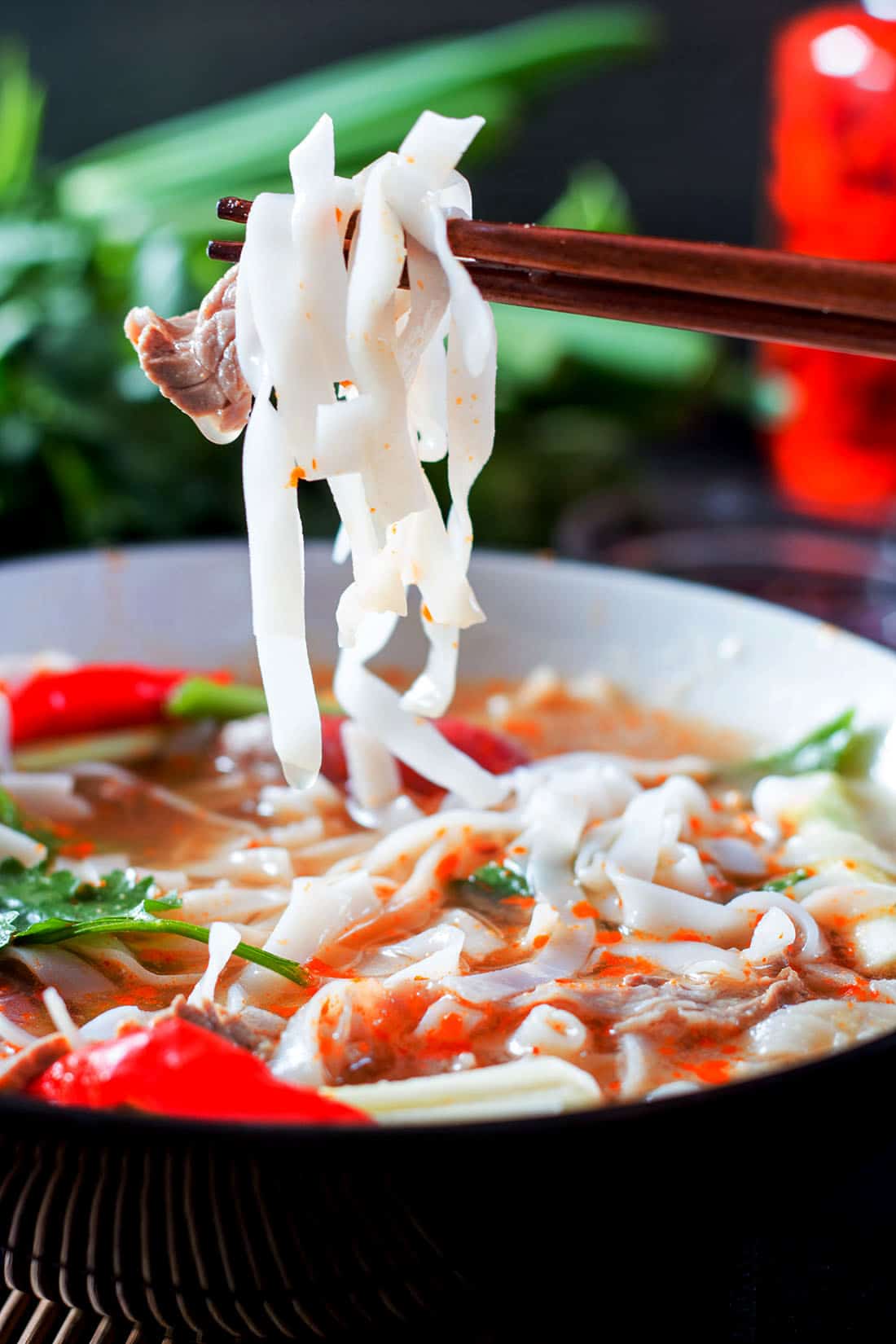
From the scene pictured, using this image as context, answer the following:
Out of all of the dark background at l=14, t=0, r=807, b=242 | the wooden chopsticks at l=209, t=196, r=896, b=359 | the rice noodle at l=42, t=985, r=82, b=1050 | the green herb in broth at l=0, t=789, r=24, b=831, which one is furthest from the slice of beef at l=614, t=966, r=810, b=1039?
the dark background at l=14, t=0, r=807, b=242

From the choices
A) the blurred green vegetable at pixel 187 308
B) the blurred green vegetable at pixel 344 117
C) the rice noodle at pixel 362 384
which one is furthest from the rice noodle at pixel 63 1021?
the blurred green vegetable at pixel 344 117

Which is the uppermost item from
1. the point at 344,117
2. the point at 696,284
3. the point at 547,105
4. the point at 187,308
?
the point at 547,105

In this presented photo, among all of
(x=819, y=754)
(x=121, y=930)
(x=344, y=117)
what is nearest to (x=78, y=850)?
(x=121, y=930)

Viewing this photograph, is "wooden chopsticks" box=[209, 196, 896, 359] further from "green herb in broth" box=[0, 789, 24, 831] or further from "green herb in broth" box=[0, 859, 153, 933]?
"green herb in broth" box=[0, 789, 24, 831]

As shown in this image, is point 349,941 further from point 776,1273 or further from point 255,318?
point 255,318

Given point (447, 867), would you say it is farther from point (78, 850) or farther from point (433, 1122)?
point (433, 1122)

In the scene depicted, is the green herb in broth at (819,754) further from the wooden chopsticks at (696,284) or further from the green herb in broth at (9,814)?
the green herb in broth at (9,814)
